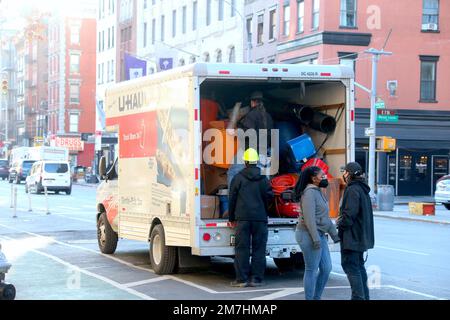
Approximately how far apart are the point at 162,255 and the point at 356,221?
14.2 ft

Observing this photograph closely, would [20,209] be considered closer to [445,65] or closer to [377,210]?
[377,210]

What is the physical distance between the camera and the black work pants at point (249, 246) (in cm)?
1223

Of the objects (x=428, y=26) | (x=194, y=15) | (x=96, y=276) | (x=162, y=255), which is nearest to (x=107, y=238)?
(x=96, y=276)

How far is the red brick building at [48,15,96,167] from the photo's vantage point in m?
97.2

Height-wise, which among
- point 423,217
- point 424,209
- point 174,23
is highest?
point 174,23

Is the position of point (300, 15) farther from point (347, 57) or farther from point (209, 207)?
point (209, 207)

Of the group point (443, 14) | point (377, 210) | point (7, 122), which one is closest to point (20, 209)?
point (377, 210)

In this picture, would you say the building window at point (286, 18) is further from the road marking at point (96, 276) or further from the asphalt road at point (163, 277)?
the road marking at point (96, 276)

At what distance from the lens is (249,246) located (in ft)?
40.4

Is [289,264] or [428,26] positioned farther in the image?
[428,26]

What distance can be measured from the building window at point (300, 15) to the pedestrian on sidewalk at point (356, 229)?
40.1 m

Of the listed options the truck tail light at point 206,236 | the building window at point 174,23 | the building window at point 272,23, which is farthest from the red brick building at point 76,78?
the truck tail light at point 206,236

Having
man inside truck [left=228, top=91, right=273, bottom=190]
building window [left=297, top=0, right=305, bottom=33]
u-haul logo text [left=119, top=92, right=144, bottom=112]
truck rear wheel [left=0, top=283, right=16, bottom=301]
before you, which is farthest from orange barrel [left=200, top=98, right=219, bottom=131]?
building window [left=297, top=0, right=305, bottom=33]
